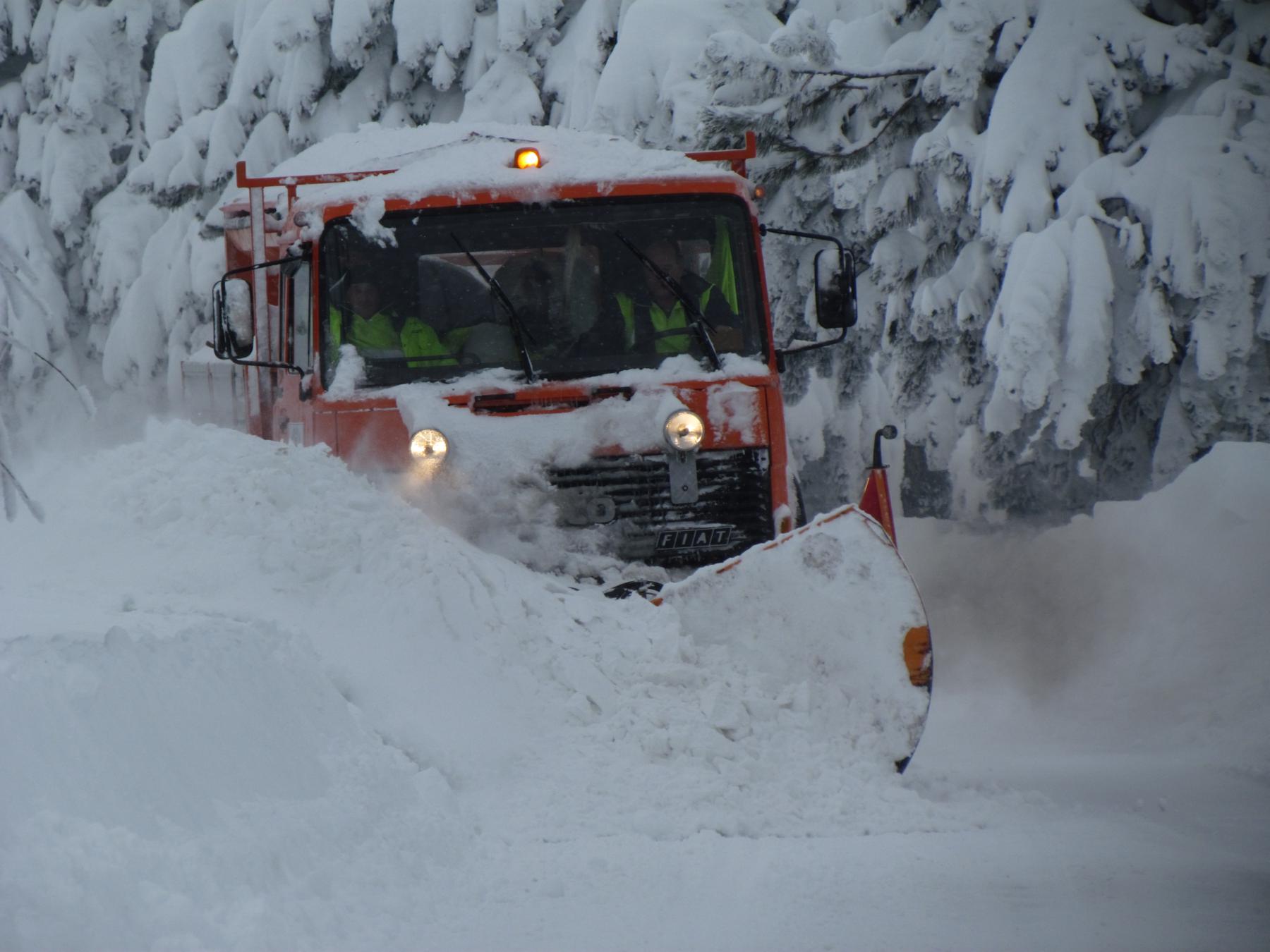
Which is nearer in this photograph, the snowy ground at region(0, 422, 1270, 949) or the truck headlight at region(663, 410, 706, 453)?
the snowy ground at region(0, 422, 1270, 949)

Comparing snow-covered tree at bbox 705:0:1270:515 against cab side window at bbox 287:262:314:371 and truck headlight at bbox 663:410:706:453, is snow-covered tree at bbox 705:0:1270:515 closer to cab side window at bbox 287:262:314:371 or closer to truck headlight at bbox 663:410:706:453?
truck headlight at bbox 663:410:706:453

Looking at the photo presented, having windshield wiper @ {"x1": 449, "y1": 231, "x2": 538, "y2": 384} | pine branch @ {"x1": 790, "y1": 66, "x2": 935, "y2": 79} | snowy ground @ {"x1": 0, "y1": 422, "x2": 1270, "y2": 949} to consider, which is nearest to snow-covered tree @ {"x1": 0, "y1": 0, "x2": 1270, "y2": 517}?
pine branch @ {"x1": 790, "y1": 66, "x2": 935, "y2": 79}

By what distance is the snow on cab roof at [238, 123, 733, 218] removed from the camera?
220 inches

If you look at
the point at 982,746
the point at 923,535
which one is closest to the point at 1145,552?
the point at 982,746

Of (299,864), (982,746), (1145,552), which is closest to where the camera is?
(299,864)

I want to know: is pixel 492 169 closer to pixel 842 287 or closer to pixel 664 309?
pixel 664 309

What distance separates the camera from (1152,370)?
24.0ft

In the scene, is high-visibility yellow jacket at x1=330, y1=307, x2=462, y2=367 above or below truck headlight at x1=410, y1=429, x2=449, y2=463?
above

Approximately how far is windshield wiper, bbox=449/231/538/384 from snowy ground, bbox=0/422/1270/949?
85 centimetres

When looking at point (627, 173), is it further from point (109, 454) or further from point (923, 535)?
point (923, 535)

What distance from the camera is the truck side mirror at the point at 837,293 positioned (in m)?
6.03

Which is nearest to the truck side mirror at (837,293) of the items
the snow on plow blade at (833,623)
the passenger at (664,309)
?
the passenger at (664,309)

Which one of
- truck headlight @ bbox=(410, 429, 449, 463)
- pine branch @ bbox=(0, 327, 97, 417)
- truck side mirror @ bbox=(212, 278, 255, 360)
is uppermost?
pine branch @ bbox=(0, 327, 97, 417)

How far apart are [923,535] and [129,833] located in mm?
7162
